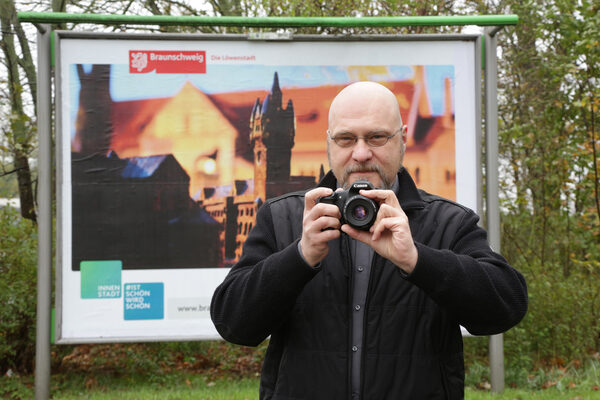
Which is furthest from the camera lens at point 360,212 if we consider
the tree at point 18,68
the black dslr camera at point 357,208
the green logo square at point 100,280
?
the tree at point 18,68

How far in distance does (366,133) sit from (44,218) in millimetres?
3479

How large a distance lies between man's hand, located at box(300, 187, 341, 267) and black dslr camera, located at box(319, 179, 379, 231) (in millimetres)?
31

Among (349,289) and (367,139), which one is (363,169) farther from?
(349,289)

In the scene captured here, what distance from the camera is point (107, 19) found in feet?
15.7

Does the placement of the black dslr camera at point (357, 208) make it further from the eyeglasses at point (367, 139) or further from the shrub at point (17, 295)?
the shrub at point (17, 295)

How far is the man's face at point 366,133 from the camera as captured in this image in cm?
211

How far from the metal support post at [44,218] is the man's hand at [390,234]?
364 cm

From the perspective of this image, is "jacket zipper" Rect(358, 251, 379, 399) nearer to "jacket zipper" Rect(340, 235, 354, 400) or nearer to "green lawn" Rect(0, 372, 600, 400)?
"jacket zipper" Rect(340, 235, 354, 400)

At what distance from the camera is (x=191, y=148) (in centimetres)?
506

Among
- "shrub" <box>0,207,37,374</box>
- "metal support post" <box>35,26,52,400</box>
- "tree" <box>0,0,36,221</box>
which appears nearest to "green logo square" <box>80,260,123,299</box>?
"metal support post" <box>35,26,52,400</box>

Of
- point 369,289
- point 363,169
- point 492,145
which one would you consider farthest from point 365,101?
point 492,145

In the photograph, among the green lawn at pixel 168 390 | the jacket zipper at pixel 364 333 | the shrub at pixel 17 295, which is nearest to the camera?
the jacket zipper at pixel 364 333

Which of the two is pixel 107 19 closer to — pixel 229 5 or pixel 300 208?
pixel 300 208

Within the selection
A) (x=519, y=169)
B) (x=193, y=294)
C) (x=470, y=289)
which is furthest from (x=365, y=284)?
(x=519, y=169)
